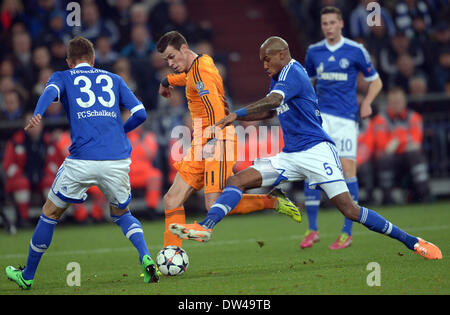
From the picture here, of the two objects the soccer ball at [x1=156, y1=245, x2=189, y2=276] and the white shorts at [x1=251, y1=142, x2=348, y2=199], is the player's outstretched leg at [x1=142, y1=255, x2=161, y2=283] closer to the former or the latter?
the soccer ball at [x1=156, y1=245, x2=189, y2=276]

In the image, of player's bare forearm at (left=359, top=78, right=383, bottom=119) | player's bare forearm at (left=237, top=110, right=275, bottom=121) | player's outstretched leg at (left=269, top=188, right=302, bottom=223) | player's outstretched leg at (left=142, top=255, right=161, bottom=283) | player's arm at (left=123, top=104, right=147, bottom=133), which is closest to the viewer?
player's outstretched leg at (left=142, top=255, right=161, bottom=283)

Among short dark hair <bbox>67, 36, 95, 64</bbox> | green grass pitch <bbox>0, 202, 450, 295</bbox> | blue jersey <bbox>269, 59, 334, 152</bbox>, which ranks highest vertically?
short dark hair <bbox>67, 36, 95, 64</bbox>

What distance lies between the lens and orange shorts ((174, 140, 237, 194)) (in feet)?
21.4

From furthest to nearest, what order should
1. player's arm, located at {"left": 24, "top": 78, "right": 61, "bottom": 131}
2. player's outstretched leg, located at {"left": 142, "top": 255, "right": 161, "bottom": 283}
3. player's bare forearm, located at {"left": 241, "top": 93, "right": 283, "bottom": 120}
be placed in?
1. player's bare forearm, located at {"left": 241, "top": 93, "right": 283, "bottom": 120}
2. player's outstretched leg, located at {"left": 142, "top": 255, "right": 161, "bottom": 283}
3. player's arm, located at {"left": 24, "top": 78, "right": 61, "bottom": 131}

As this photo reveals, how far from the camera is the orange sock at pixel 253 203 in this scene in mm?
6844

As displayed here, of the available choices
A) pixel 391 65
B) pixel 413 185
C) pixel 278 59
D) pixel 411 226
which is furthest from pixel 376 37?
pixel 278 59

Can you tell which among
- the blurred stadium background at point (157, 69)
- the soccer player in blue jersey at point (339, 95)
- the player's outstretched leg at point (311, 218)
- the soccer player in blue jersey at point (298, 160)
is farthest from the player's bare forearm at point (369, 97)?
the blurred stadium background at point (157, 69)

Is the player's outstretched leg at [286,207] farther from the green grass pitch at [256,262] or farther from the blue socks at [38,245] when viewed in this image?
the blue socks at [38,245]

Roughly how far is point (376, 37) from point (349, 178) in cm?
675

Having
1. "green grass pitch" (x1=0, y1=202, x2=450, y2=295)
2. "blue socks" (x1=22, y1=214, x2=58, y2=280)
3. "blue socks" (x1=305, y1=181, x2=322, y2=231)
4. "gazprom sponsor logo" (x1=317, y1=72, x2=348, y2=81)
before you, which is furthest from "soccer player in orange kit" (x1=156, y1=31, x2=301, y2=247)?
"gazprom sponsor logo" (x1=317, y1=72, x2=348, y2=81)

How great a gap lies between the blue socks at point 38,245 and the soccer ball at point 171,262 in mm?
928

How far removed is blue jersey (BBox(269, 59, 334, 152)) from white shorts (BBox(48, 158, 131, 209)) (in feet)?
4.91

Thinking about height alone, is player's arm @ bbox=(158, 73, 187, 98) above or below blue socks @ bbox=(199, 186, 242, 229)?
above
